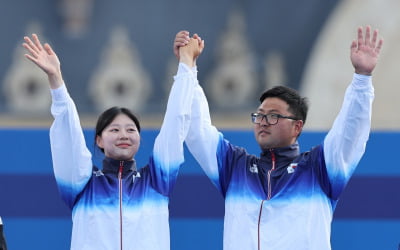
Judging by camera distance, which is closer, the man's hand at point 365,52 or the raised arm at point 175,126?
the man's hand at point 365,52

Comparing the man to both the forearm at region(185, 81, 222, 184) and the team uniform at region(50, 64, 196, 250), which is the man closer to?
the forearm at region(185, 81, 222, 184)

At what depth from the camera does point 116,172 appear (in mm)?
4879

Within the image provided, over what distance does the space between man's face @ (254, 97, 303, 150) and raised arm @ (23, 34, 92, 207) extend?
0.79 meters

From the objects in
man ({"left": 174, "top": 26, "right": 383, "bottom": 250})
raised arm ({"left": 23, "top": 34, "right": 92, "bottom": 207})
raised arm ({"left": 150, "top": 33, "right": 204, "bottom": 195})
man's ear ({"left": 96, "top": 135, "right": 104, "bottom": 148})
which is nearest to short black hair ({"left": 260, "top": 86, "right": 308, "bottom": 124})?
man ({"left": 174, "top": 26, "right": 383, "bottom": 250})

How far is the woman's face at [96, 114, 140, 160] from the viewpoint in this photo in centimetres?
488

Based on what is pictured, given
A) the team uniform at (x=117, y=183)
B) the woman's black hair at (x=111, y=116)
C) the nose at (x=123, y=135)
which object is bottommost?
the team uniform at (x=117, y=183)

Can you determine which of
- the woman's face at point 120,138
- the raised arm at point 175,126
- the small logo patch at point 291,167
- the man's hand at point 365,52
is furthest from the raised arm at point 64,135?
the man's hand at point 365,52

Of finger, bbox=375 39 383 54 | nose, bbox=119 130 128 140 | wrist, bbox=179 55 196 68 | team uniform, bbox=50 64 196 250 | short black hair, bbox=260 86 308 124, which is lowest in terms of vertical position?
team uniform, bbox=50 64 196 250

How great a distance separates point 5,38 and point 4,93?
104 cm

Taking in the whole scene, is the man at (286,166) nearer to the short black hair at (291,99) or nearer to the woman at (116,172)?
the short black hair at (291,99)

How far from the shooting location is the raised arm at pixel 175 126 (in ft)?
15.7

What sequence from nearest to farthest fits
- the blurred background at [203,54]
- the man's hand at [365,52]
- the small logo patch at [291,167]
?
1. the man's hand at [365,52]
2. the small logo patch at [291,167]
3. the blurred background at [203,54]

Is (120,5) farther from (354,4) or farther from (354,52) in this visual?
(354,52)

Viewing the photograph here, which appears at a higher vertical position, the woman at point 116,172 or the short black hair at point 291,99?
the short black hair at point 291,99
